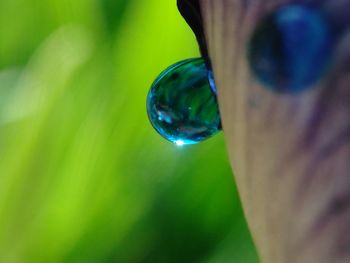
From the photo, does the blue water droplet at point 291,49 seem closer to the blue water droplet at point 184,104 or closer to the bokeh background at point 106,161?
the blue water droplet at point 184,104

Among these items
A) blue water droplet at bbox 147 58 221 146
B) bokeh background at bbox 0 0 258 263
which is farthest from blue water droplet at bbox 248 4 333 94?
bokeh background at bbox 0 0 258 263

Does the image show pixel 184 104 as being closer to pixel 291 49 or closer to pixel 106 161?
pixel 291 49

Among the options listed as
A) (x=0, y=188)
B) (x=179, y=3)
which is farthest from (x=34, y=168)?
(x=179, y=3)

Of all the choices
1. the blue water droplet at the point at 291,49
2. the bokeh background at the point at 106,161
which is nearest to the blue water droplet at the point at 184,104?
the blue water droplet at the point at 291,49

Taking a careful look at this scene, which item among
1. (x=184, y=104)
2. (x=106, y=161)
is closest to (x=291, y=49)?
(x=184, y=104)

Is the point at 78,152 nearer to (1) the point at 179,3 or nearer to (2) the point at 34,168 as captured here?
(2) the point at 34,168

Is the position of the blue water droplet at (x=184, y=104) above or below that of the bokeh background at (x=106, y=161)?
below

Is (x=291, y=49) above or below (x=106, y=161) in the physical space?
below
